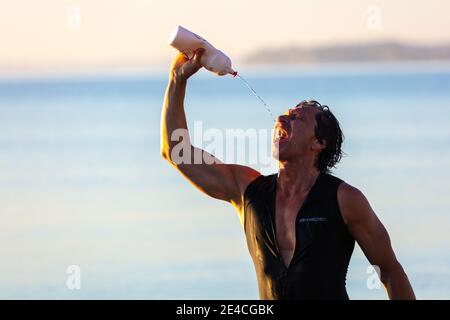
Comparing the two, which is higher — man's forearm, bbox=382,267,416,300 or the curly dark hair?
the curly dark hair

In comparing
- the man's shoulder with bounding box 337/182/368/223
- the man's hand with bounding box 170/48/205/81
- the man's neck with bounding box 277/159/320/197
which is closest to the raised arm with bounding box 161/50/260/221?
the man's hand with bounding box 170/48/205/81

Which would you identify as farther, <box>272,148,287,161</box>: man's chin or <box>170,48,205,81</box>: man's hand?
<box>170,48,205,81</box>: man's hand

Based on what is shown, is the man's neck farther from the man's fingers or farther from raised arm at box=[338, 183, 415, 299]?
the man's fingers

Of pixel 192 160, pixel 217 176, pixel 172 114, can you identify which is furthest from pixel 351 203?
pixel 172 114

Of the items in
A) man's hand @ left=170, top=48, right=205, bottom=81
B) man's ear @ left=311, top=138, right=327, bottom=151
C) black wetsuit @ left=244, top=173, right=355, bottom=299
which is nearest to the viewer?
black wetsuit @ left=244, top=173, right=355, bottom=299

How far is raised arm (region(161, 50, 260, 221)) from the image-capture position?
6891 mm

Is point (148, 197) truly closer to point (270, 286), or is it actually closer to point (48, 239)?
point (48, 239)

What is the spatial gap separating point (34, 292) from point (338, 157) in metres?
3.22

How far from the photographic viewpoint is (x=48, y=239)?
10.9 m

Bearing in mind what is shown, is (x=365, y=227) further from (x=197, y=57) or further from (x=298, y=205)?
(x=197, y=57)

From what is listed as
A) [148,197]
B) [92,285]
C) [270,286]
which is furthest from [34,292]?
[270,286]

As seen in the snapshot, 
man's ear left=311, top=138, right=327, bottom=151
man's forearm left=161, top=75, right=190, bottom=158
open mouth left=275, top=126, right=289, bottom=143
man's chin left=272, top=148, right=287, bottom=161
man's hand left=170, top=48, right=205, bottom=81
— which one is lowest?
man's chin left=272, top=148, right=287, bottom=161

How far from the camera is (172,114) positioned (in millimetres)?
6945

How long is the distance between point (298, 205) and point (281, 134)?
30 cm
